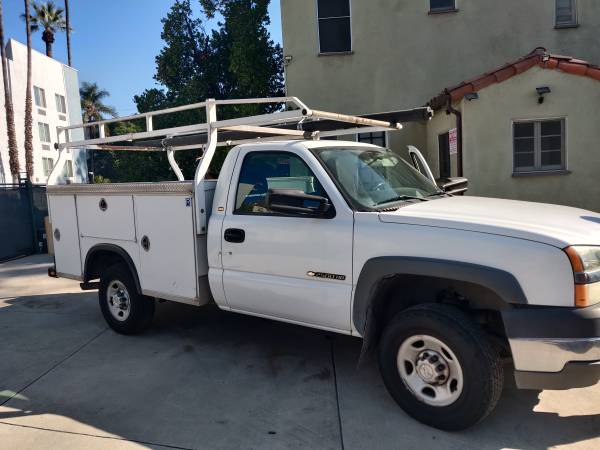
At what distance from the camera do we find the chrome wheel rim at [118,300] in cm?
537

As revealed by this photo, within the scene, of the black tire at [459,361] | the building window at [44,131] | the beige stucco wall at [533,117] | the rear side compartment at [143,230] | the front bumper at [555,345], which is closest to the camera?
the front bumper at [555,345]

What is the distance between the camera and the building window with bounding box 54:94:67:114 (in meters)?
32.5

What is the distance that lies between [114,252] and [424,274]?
3517 millimetres

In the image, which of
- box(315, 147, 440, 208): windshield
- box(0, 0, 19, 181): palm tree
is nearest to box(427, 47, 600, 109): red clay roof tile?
box(315, 147, 440, 208): windshield

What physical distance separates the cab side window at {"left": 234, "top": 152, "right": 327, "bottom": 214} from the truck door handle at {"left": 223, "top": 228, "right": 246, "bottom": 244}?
0.55 ft

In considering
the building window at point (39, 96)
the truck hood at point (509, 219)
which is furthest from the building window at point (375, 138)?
the building window at point (39, 96)

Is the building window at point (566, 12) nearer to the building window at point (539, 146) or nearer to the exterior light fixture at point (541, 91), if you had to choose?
the exterior light fixture at point (541, 91)

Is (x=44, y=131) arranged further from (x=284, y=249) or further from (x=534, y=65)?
(x=284, y=249)

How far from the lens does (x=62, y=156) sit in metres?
6.20

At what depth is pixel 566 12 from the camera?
40.3 feet

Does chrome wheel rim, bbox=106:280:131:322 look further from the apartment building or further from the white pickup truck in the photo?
the apartment building

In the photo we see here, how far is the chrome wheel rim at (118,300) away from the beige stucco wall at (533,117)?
7168 millimetres

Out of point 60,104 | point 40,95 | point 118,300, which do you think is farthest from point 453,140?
point 60,104

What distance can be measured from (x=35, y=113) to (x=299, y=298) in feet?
102
